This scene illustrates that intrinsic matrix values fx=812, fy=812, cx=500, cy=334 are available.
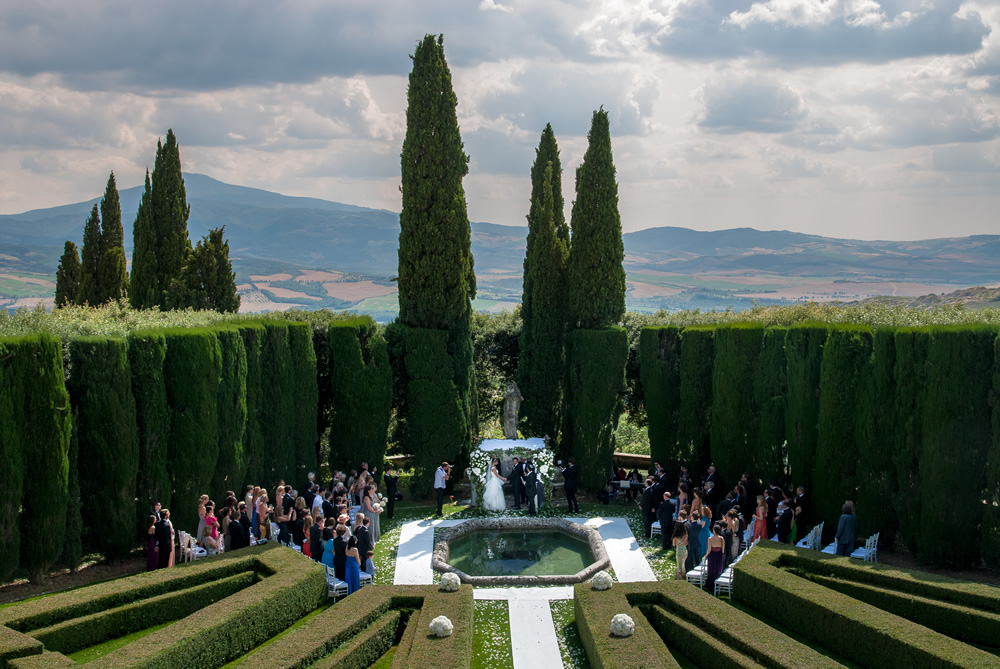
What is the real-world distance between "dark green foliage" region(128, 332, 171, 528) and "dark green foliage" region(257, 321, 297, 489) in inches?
144

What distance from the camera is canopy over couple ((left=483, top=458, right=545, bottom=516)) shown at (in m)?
20.4

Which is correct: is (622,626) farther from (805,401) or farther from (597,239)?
(597,239)

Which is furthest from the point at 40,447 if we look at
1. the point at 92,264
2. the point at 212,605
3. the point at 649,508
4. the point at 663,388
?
the point at 92,264

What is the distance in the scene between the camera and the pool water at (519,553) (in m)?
16.9

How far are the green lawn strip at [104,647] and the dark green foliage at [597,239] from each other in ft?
51.1

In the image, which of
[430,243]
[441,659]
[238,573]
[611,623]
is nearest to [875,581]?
[611,623]

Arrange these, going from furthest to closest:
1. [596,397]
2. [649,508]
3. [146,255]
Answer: [146,255], [596,397], [649,508]

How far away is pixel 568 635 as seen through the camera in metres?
13.2

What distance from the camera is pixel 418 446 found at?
2322cm

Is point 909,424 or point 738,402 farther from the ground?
point 909,424

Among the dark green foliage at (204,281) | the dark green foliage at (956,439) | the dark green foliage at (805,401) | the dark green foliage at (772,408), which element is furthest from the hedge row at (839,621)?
the dark green foliage at (204,281)

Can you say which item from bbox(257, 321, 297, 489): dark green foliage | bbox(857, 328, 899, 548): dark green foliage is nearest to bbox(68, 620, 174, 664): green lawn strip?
bbox(257, 321, 297, 489): dark green foliage

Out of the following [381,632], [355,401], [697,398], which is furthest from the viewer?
[697,398]

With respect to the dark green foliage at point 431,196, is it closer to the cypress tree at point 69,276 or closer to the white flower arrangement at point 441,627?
the white flower arrangement at point 441,627
